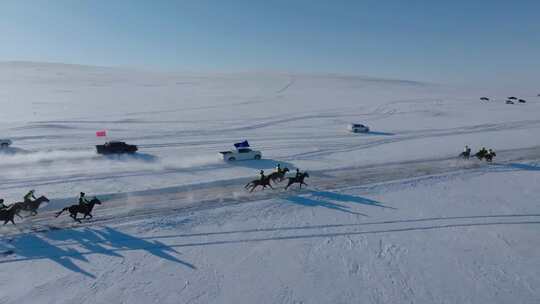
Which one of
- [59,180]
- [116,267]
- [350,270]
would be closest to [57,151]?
[59,180]

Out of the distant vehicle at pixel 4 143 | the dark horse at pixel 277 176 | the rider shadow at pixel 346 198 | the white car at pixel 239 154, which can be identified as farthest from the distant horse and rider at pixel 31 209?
the distant vehicle at pixel 4 143

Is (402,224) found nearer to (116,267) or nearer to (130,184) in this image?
(116,267)

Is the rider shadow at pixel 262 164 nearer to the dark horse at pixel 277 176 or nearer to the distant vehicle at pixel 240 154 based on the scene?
the distant vehicle at pixel 240 154

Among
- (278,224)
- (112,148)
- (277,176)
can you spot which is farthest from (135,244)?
(112,148)

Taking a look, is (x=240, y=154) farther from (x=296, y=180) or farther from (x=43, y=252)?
(x=43, y=252)

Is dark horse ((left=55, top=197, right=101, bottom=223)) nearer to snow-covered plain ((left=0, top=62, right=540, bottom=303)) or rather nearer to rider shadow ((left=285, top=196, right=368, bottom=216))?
snow-covered plain ((left=0, top=62, right=540, bottom=303))

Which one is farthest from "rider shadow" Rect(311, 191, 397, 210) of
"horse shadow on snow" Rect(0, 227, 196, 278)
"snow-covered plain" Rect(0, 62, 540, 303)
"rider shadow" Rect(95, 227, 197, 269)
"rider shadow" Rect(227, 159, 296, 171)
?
"horse shadow on snow" Rect(0, 227, 196, 278)
